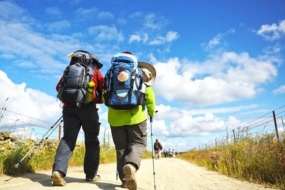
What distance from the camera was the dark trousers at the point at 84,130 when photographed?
4805 millimetres

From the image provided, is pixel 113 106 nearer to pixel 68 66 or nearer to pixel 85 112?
pixel 85 112

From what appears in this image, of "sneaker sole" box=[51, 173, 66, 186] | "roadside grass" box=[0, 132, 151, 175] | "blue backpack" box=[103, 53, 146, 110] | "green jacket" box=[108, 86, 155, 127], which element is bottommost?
"sneaker sole" box=[51, 173, 66, 186]

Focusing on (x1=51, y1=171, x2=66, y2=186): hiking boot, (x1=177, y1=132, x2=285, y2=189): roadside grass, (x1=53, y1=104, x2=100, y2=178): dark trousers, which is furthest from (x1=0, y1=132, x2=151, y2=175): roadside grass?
(x1=177, y1=132, x2=285, y2=189): roadside grass

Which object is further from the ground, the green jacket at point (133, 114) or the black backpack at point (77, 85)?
the black backpack at point (77, 85)

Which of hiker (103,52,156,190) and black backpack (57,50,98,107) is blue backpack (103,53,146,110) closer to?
hiker (103,52,156,190)

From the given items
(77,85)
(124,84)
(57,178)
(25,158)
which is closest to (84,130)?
(77,85)

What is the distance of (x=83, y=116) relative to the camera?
494 centimetres

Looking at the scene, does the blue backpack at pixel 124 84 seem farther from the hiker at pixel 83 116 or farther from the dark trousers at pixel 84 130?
the dark trousers at pixel 84 130

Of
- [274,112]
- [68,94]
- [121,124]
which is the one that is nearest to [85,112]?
[68,94]

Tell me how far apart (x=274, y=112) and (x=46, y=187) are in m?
9.26

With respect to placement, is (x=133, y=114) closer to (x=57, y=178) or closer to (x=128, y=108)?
(x=128, y=108)

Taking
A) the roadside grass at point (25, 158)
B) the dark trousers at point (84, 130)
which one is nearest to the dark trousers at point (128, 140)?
the dark trousers at point (84, 130)

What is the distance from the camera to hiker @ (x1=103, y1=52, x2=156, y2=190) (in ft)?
14.3

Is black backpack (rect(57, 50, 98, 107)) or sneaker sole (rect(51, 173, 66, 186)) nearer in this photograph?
sneaker sole (rect(51, 173, 66, 186))
